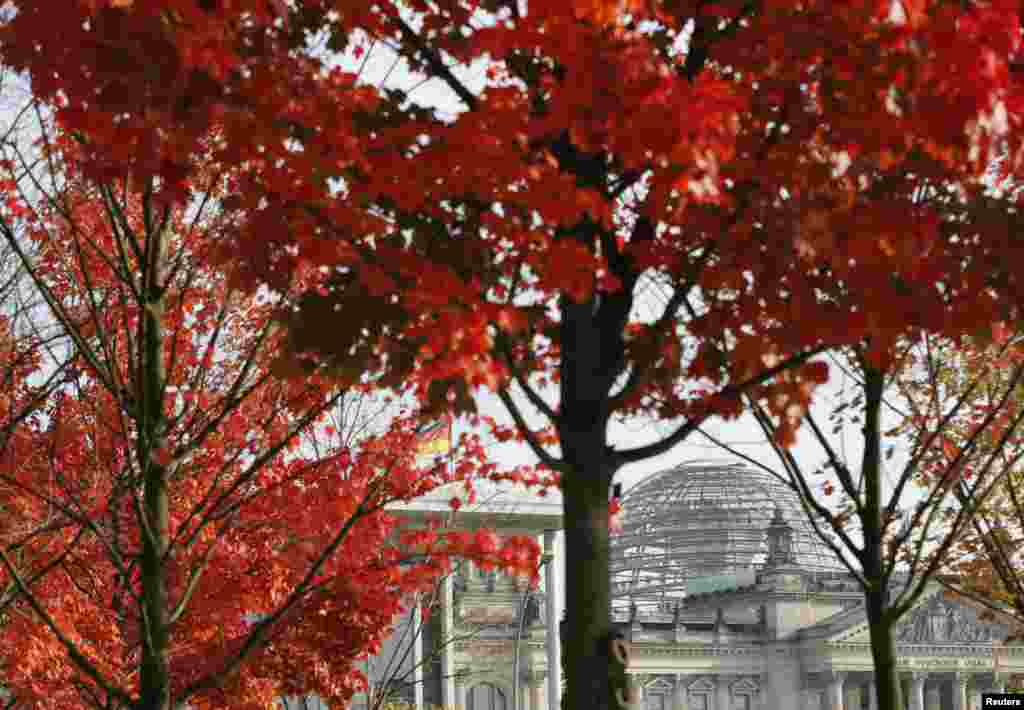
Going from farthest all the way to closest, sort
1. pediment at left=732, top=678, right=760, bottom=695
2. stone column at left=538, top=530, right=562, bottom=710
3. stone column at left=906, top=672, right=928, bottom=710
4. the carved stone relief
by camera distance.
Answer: stone column at left=906, top=672, right=928, bottom=710 → the carved stone relief → pediment at left=732, top=678, right=760, bottom=695 → stone column at left=538, top=530, right=562, bottom=710

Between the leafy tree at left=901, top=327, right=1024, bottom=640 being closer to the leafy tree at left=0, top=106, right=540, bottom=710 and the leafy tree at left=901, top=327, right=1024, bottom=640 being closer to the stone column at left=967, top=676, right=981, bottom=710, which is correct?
the leafy tree at left=0, top=106, right=540, bottom=710

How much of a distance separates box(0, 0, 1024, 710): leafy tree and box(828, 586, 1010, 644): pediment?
109 metres

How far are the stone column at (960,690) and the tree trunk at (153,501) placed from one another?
4625 inches

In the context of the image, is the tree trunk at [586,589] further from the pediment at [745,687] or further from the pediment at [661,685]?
the pediment at [745,687]

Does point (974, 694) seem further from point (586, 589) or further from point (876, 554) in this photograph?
point (586, 589)

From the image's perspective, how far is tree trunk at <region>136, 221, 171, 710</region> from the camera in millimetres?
9008

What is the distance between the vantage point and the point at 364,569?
12055 mm

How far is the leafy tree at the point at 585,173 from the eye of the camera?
5.60 metres

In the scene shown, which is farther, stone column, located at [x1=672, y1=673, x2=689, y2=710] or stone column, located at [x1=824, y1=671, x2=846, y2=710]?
stone column, located at [x1=824, y1=671, x2=846, y2=710]

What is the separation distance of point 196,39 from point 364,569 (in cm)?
724

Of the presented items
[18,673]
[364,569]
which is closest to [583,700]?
[364,569]

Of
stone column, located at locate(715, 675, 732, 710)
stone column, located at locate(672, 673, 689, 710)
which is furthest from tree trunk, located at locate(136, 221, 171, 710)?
stone column, located at locate(715, 675, 732, 710)

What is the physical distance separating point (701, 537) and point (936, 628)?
71.2 feet

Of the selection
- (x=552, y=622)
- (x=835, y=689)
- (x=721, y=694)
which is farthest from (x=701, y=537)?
(x=552, y=622)
